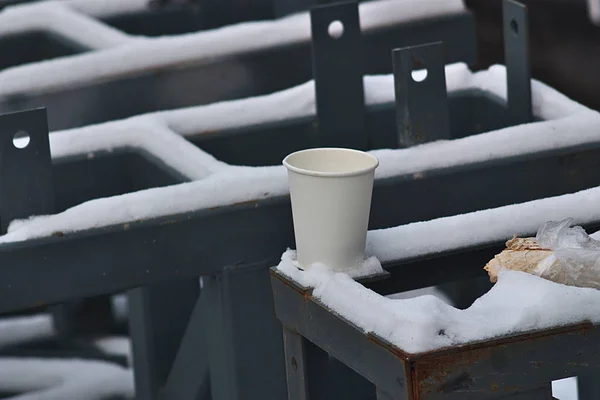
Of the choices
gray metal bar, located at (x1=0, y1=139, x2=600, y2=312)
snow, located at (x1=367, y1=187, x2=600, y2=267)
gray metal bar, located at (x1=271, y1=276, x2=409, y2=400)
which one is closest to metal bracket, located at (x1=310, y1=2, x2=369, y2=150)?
gray metal bar, located at (x1=0, y1=139, x2=600, y2=312)

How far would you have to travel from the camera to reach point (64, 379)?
3.26 meters

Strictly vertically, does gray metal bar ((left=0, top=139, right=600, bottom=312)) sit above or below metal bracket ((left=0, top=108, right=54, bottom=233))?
below

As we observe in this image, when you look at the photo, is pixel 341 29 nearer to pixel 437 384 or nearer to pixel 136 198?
pixel 136 198

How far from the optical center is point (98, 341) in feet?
11.7

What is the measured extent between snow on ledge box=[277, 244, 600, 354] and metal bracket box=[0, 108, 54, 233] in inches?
25.7

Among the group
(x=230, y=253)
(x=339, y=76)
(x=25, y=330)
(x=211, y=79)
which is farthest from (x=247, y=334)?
(x=25, y=330)

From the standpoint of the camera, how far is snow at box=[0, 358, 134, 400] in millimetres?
3168

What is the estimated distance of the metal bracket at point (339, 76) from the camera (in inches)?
93.8

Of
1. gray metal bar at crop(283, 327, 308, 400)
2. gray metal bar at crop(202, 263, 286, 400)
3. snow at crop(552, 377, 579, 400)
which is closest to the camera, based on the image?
gray metal bar at crop(283, 327, 308, 400)

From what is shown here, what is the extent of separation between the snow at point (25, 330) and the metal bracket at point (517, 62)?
172cm

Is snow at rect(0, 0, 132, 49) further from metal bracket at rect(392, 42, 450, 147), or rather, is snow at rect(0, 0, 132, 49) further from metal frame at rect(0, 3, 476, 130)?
metal bracket at rect(392, 42, 450, 147)

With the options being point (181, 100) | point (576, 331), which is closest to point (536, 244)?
point (576, 331)

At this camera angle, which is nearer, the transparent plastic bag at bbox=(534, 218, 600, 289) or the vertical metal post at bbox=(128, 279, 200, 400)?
the transparent plastic bag at bbox=(534, 218, 600, 289)

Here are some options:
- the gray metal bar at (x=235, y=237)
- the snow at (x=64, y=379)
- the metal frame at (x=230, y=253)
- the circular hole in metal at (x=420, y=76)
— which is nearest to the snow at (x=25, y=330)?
the snow at (x=64, y=379)
